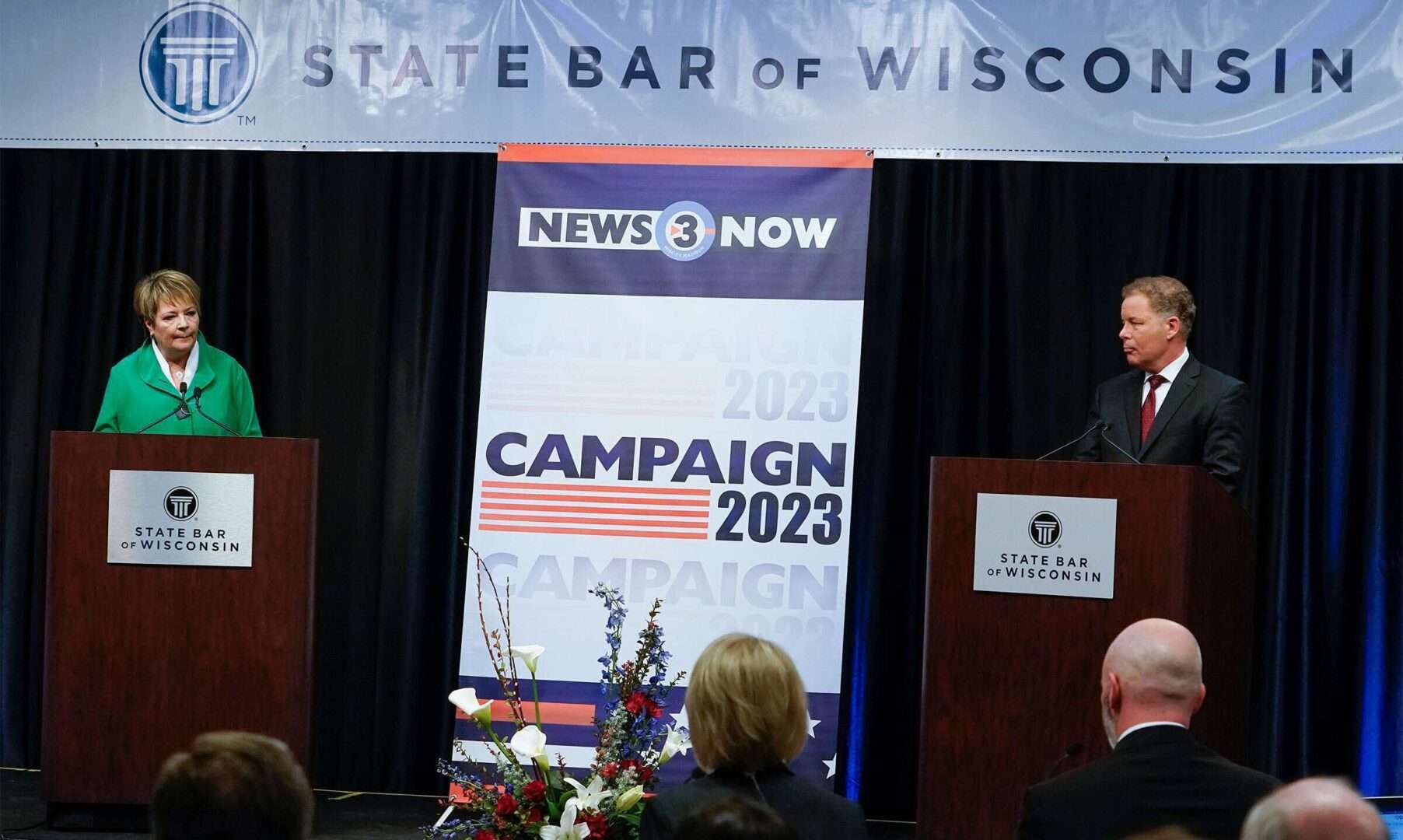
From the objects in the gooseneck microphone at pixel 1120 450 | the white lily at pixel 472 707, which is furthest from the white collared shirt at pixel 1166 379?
the white lily at pixel 472 707

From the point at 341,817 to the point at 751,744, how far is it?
3128 mm

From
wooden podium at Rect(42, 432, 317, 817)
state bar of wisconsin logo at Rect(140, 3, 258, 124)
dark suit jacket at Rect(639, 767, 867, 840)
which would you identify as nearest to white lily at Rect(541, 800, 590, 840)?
dark suit jacket at Rect(639, 767, 867, 840)

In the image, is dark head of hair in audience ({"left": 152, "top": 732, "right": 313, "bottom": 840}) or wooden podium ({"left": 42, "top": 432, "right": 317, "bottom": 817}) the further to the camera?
wooden podium ({"left": 42, "top": 432, "right": 317, "bottom": 817})

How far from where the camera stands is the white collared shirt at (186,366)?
4.98 meters

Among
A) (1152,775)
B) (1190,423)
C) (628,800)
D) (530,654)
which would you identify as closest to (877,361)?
(1190,423)

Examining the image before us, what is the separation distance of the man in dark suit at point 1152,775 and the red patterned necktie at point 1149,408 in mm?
1854

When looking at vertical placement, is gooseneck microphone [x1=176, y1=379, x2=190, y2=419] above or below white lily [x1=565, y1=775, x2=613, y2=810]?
above

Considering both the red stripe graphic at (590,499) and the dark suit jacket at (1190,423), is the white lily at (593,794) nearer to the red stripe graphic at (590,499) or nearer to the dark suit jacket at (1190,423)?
the dark suit jacket at (1190,423)

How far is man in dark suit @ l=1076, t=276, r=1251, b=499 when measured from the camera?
4281mm

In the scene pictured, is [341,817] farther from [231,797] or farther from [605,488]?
[231,797]

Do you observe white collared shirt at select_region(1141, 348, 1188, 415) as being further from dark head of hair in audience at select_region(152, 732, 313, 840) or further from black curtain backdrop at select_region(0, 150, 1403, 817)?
dark head of hair in audience at select_region(152, 732, 313, 840)

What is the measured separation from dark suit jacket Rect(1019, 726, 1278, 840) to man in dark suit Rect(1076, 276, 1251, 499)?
1.81m

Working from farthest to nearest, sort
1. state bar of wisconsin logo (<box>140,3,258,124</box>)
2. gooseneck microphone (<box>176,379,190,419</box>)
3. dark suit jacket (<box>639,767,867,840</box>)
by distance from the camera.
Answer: state bar of wisconsin logo (<box>140,3,258,124</box>) → gooseneck microphone (<box>176,379,190,419</box>) → dark suit jacket (<box>639,767,867,840</box>)

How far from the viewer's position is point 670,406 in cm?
515
